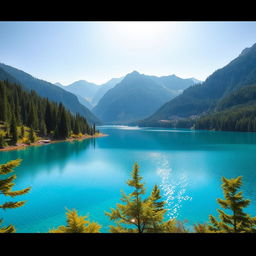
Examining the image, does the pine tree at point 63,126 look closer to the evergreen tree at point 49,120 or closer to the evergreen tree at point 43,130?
the evergreen tree at point 43,130

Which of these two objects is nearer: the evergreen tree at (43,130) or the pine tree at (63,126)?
the evergreen tree at (43,130)

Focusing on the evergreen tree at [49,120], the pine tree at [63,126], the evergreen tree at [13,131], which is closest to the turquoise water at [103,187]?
the evergreen tree at [13,131]

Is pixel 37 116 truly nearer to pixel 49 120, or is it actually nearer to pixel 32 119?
pixel 32 119

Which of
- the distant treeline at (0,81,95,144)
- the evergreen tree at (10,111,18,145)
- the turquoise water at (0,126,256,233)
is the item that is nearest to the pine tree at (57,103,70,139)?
the distant treeline at (0,81,95,144)

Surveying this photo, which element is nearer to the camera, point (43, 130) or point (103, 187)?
point (103, 187)

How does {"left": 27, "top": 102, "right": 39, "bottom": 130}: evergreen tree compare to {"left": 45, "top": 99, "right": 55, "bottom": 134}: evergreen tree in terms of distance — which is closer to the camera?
{"left": 27, "top": 102, "right": 39, "bottom": 130}: evergreen tree

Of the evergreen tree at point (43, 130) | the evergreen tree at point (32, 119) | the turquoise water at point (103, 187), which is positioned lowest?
the turquoise water at point (103, 187)

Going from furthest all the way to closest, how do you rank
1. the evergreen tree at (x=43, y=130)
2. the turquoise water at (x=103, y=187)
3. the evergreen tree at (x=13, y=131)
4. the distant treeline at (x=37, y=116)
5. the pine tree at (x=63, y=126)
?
the pine tree at (x=63, y=126), the evergreen tree at (x=43, y=130), the distant treeline at (x=37, y=116), the evergreen tree at (x=13, y=131), the turquoise water at (x=103, y=187)

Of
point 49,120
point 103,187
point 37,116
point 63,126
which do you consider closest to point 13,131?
point 37,116

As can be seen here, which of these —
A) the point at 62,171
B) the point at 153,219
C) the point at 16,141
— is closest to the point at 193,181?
the point at 153,219

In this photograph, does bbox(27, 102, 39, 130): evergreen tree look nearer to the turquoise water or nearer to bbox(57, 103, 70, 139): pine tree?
bbox(57, 103, 70, 139): pine tree

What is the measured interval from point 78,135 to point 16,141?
44373 millimetres
